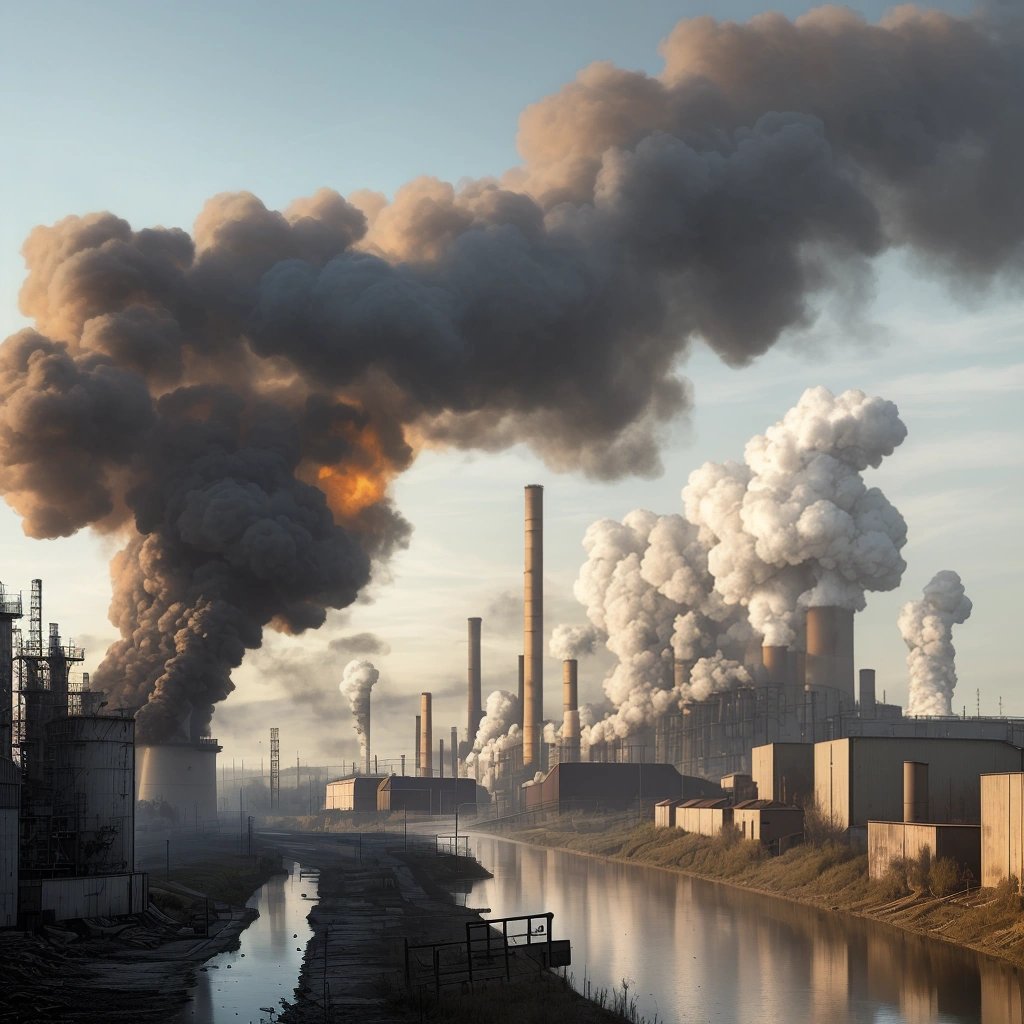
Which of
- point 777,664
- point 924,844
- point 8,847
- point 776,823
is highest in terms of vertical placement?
point 777,664

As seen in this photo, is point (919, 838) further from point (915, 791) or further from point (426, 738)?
point (426, 738)

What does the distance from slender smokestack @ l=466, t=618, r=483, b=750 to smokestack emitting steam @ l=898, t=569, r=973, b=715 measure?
1767 inches

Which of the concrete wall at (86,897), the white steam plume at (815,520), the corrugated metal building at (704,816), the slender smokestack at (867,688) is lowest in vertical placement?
the corrugated metal building at (704,816)

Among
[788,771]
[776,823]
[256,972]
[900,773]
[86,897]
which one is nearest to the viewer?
[256,972]

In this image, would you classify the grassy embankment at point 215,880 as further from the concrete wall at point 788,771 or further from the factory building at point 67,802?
the concrete wall at point 788,771

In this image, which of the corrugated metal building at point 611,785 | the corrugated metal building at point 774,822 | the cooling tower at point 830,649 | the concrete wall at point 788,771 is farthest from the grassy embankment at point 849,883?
the corrugated metal building at point 611,785

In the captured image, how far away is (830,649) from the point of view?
11050 centimetres

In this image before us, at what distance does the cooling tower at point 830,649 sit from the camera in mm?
110188

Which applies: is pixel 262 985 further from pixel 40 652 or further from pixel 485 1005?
pixel 40 652

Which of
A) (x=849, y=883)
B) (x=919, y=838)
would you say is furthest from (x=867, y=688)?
(x=919, y=838)

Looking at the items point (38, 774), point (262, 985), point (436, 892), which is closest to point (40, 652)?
point (38, 774)

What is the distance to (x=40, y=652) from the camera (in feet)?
192

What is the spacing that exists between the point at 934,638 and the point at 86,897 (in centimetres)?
8550

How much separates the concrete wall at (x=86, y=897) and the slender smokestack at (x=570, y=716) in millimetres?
90095
